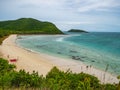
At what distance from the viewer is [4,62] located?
1666 centimetres

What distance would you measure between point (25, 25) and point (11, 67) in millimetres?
184896

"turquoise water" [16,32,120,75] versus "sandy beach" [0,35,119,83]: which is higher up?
"sandy beach" [0,35,119,83]

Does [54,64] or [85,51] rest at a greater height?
[54,64]

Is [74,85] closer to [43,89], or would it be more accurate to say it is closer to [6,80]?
[6,80]

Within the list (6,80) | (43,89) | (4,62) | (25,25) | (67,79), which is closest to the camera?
(43,89)

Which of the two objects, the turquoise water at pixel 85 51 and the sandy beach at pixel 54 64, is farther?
the turquoise water at pixel 85 51

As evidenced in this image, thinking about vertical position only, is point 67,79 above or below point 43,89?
below

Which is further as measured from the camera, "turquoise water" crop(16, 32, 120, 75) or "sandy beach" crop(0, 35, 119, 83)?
"turquoise water" crop(16, 32, 120, 75)

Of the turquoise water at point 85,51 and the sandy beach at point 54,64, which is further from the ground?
the sandy beach at point 54,64

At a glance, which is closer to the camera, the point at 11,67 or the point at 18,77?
the point at 18,77

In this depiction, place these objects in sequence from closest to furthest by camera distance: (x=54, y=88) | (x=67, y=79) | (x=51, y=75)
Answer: (x=54, y=88)
(x=67, y=79)
(x=51, y=75)

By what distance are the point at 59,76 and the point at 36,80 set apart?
6.87 ft

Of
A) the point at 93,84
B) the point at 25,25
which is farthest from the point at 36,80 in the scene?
the point at 25,25

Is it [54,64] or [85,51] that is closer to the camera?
[54,64]
